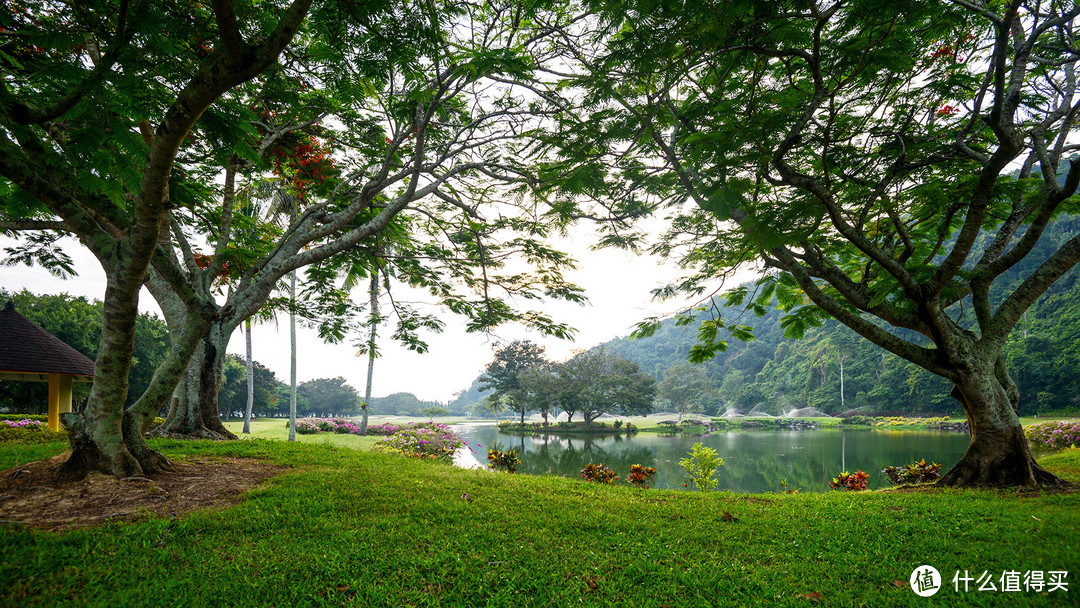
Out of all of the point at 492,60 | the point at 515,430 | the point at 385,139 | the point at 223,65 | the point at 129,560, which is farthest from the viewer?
the point at 515,430

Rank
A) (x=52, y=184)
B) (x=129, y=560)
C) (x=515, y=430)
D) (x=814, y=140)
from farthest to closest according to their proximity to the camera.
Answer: (x=515, y=430) < (x=814, y=140) < (x=52, y=184) < (x=129, y=560)

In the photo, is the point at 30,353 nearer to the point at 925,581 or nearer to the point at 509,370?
the point at 925,581

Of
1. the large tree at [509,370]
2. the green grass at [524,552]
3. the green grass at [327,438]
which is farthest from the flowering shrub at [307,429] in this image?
the green grass at [524,552]

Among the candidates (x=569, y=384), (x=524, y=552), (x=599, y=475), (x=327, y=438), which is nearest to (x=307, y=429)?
(x=327, y=438)

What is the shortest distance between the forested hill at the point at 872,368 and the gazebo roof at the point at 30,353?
17.2 metres

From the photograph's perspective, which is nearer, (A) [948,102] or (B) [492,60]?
(B) [492,60]

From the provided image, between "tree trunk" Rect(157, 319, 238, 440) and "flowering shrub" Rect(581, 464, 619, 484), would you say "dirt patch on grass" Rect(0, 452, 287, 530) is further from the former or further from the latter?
"flowering shrub" Rect(581, 464, 619, 484)

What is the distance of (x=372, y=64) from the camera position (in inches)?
146

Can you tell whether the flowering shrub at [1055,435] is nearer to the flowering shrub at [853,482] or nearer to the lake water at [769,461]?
the lake water at [769,461]

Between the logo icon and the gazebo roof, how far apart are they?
A: 13.1 meters

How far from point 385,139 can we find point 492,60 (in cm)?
379

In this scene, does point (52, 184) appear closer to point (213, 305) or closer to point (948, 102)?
point (213, 305)

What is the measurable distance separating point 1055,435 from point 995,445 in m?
8.55

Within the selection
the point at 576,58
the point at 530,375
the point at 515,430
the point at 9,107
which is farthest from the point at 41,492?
the point at 515,430
